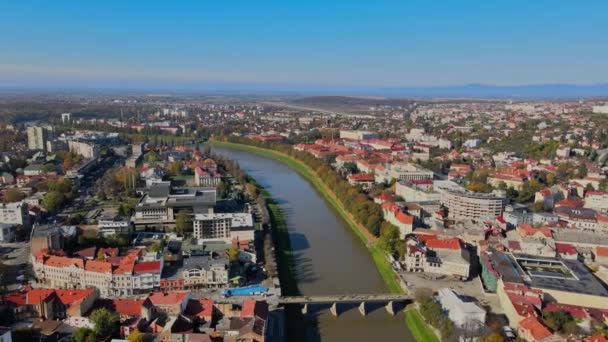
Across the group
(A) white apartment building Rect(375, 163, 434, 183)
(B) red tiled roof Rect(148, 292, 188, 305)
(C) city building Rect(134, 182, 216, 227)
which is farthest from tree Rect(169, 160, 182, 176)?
(B) red tiled roof Rect(148, 292, 188, 305)

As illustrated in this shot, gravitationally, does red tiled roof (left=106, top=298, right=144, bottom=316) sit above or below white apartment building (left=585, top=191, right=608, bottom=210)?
below

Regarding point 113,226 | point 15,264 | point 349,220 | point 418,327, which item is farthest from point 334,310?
point 15,264

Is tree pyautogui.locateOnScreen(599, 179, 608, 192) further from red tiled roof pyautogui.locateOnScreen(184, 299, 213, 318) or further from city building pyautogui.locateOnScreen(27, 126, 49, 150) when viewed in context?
city building pyautogui.locateOnScreen(27, 126, 49, 150)

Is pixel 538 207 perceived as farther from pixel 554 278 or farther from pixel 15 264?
pixel 15 264

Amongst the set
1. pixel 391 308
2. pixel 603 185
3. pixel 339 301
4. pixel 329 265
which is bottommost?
pixel 329 265

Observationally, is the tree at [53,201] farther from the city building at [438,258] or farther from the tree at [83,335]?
the city building at [438,258]
